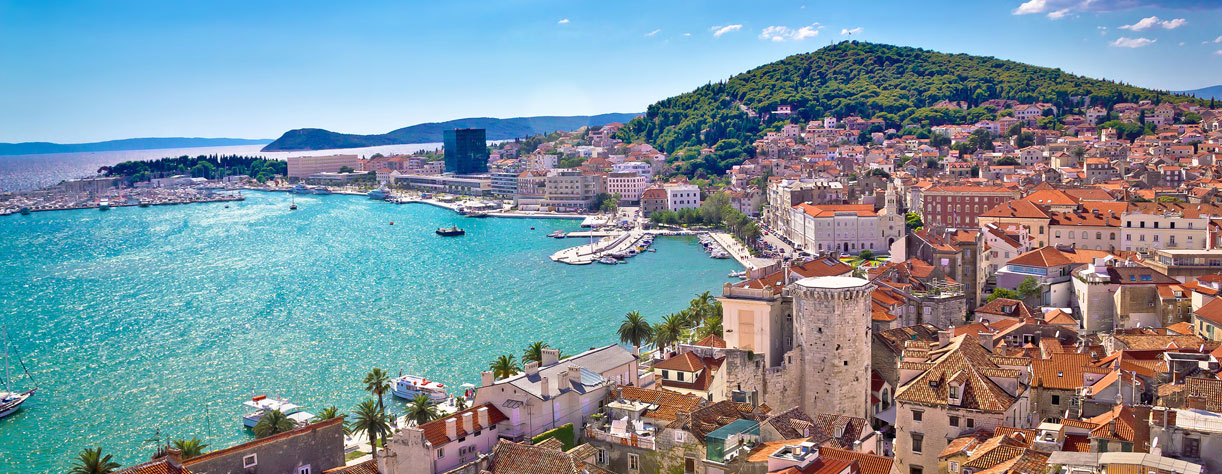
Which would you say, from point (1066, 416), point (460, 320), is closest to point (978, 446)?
point (1066, 416)

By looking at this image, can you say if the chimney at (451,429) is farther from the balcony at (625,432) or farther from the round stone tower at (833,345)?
the round stone tower at (833,345)

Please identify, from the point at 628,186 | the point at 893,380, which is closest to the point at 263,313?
the point at 893,380

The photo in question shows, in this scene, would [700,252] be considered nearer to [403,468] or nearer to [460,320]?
[460,320]

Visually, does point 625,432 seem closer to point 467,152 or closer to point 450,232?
point 450,232

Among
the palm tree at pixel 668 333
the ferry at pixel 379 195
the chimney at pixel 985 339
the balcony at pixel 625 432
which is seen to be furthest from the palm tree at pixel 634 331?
the ferry at pixel 379 195

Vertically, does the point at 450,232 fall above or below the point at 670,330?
below
